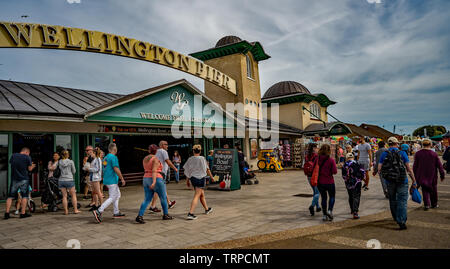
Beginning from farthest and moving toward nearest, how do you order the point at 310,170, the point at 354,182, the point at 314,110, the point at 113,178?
the point at 314,110 → the point at 113,178 → the point at 310,170 → the point at 354,182

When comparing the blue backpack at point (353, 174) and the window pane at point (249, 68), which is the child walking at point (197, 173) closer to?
the blue backpack at point (353, 174)

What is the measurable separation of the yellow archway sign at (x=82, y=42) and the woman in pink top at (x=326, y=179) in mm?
9799

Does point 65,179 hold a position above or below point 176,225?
above

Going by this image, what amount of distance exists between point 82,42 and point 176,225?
903 centimetres

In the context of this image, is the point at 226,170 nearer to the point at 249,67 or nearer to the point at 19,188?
the point at 19,188

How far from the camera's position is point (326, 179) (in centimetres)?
602

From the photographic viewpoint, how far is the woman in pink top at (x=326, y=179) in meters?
5.96

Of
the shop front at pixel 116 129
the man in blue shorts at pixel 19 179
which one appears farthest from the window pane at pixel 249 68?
the man in blue shorts at pixel 19 179

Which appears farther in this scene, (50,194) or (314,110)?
(314,110)

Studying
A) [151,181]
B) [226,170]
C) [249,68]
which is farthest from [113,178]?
[249,68]

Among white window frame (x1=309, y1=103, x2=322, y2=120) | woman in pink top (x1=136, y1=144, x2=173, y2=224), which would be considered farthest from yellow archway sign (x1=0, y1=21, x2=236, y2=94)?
white window frame (x1=309, y1=103, x2=322, y2=120)

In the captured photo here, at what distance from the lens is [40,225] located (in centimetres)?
630
